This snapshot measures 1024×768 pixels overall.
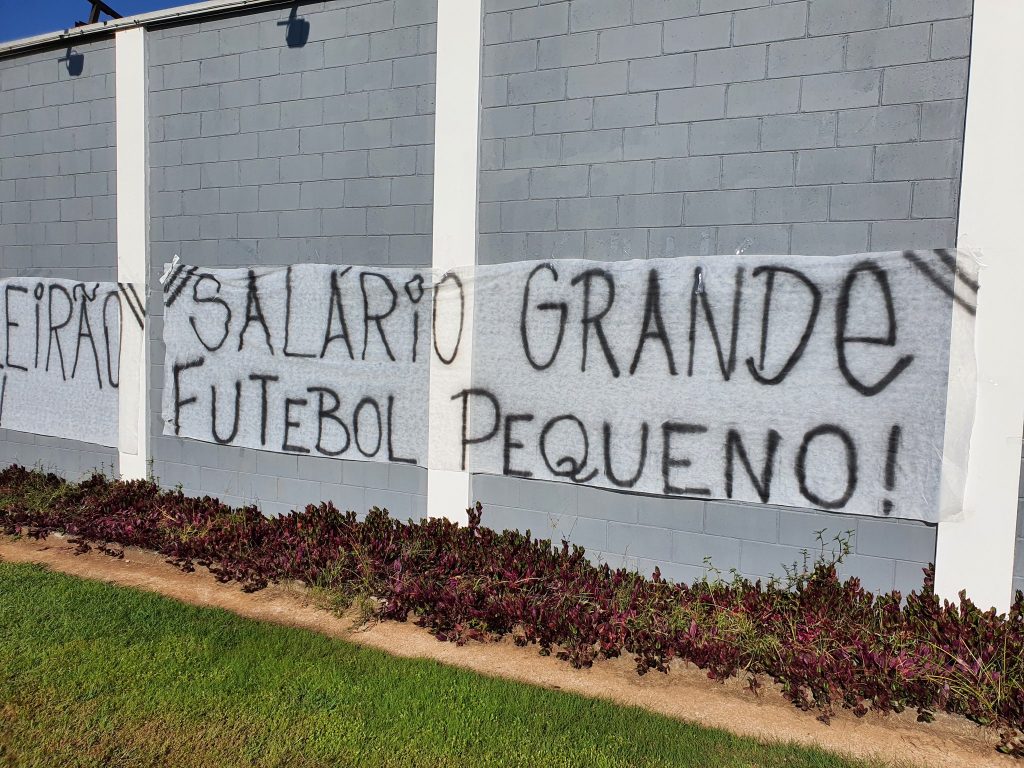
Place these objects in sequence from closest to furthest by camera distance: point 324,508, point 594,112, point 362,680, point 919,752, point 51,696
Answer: point 919,752 → point 51,696 → point 362,680 → point 594,112 → point 324,508

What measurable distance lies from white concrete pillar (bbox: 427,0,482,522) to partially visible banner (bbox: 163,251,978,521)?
3 cm

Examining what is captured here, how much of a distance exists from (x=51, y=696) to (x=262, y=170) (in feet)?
12.8

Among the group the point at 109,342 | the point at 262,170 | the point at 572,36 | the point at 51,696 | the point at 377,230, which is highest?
the point at 572,36

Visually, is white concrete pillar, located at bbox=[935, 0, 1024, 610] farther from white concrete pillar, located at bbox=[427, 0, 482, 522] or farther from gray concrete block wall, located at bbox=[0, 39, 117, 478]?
gray concrete block wall, located at bbox=[0, 39, 117, 478]

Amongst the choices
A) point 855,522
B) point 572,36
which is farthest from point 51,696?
point 572,36

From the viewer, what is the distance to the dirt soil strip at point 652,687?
322 centimetres

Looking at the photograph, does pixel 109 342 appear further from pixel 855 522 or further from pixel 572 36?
pixel 855 522

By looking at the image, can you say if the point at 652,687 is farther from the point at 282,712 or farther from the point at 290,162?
the point at 290,162

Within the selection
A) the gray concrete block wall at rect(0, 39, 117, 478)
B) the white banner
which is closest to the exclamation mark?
the white banner

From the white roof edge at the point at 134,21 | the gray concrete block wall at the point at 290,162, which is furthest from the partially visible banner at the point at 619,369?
the white roof edge at the point at 134,21

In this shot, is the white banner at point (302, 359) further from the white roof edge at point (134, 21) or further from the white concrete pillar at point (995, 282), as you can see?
the white concrete pillar at point (995, 282)

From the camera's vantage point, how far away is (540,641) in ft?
13.5

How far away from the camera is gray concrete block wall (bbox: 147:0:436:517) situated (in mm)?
5250

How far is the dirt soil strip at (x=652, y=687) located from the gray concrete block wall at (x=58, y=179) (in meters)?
2.66
